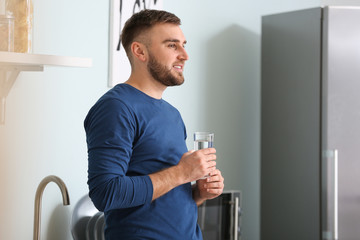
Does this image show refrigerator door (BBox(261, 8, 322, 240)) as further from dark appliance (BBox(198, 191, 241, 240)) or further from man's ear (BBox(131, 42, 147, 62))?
man's ear (BBox(131, 42, 147, 62))

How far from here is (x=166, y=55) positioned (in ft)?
4.94

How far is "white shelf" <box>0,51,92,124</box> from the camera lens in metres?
1.41

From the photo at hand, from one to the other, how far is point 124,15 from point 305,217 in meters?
1.54

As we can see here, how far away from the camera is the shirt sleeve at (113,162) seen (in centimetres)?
127

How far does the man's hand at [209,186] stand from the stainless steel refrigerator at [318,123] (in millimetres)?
1497

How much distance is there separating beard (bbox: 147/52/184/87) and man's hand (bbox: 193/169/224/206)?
0.94 feet

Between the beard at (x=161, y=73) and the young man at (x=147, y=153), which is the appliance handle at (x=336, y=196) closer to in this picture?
the young man at (x=147, y=153)

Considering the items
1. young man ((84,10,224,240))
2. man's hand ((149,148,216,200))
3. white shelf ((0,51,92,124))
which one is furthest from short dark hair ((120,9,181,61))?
man's hand ((149,148,216,200))

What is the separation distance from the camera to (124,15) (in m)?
2.33

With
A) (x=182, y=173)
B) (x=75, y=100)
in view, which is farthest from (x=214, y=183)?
(x=75, y=100)

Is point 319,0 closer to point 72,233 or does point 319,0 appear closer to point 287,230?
point 287,230

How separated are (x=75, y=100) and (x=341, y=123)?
59.9 inches

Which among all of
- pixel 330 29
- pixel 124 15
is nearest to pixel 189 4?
pixel 124 15

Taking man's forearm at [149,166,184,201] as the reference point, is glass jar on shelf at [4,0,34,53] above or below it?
above
